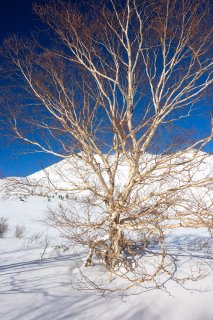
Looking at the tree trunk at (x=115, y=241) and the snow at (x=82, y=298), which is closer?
the snow at (x=82, y=298)

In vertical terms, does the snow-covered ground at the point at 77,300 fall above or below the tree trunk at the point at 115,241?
below

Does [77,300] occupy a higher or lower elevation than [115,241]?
lower

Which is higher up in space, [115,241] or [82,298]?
[115,241]

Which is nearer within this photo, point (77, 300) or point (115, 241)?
point (77, 300)

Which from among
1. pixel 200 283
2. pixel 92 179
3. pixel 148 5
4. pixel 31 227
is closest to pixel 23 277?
pixel 92 179

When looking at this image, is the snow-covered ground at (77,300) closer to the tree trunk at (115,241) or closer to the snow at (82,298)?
the snow at (82,298)

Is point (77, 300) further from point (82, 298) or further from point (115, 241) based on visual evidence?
point (115, 241)

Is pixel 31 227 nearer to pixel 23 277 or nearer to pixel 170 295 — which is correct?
pixel 23 277

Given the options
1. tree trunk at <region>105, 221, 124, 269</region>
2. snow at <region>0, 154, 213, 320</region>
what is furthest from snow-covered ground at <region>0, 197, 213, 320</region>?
tree trunk at <region>105, 221, 124, 269</region>

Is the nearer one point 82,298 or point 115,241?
point 82,298

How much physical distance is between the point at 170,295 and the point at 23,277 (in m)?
2.35

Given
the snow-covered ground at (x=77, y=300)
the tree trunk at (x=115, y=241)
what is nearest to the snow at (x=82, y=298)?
the snow-covered ground at (x=77, y=300)

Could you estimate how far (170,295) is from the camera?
4.13 meters

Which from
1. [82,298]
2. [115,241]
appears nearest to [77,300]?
[82,298]
